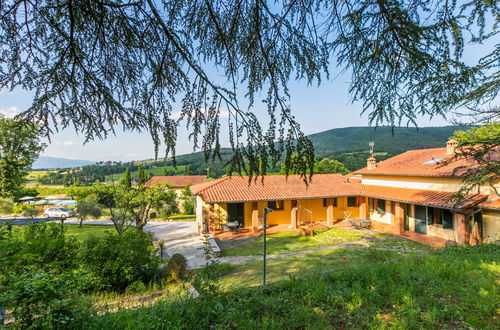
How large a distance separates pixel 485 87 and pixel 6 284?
8772 mm

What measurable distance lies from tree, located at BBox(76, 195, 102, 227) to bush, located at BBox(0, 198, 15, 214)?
9.92 metres

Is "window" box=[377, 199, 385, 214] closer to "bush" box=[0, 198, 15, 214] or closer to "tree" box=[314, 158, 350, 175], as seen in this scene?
"tree" box=[314, 158, 350, 175]

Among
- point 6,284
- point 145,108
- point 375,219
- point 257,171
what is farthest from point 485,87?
point 375,219

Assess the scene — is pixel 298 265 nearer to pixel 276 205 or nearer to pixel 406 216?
pixel 276 205

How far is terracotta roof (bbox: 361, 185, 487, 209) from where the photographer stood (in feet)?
38.1

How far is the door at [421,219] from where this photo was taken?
1493 centimetres

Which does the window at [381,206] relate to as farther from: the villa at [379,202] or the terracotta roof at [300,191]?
the terracotta roof at [300,191]

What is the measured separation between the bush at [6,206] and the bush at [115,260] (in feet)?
100

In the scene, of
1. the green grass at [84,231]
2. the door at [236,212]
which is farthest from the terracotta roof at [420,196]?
the green grass at [84,231]

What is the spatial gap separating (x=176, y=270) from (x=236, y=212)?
33.4 feet

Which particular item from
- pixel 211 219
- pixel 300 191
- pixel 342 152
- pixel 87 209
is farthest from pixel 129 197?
pixel 342 152

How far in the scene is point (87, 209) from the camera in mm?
25000

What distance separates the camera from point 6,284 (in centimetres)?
373

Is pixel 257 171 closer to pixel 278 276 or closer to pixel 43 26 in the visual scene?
pixel 43 26
